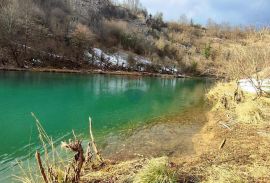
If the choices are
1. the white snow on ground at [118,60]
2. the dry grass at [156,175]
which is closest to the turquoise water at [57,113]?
the dry grass at [156,175]

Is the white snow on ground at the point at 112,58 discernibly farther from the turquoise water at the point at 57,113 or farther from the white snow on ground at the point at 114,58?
the turquoise water at the point at 57,113

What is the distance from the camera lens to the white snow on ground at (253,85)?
23680 mm

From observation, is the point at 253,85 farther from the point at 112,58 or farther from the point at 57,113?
the point at 112,58

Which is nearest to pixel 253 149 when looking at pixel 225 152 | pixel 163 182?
pixel 225 152

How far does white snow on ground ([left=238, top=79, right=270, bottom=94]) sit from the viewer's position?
23.7 metres

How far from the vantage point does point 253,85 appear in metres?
23.6

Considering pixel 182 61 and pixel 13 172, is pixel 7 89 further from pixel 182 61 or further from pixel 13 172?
pixel 182 61

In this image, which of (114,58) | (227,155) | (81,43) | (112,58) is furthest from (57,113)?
(114,58)

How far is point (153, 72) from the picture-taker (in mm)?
85812

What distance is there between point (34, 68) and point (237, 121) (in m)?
48.7

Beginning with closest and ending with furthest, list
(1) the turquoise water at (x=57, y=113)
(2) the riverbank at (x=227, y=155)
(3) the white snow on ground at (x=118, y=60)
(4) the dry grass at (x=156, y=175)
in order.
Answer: (4) the dry grass at (x=156, y=175)
(2) the riverbank at (x=227, y=155)
(1) the turquoise water at (x=57, y=113)
(3) the white snow on ground at (x=118, y=60)

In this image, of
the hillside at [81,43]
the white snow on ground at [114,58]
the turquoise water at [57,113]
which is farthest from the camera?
the white snow on ground at [114,58]

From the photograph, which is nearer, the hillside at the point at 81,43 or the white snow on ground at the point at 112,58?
the hillside at the point at 81,43

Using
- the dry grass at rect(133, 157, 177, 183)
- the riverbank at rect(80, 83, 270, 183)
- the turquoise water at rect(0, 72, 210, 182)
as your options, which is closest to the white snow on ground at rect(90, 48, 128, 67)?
the turquoise water at rect(0, 72, 210, 182)
